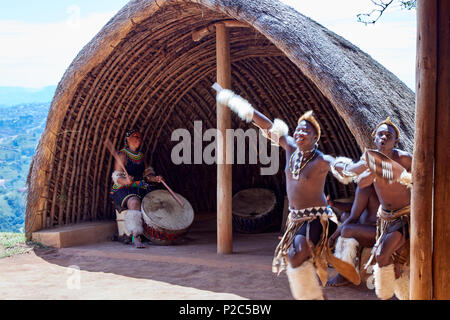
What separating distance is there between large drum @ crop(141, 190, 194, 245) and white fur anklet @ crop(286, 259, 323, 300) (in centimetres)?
337

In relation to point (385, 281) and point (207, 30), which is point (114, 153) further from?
point (385, 281)

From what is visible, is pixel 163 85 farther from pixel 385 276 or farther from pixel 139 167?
pixel 385 276

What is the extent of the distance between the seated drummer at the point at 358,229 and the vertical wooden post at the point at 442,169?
153cm

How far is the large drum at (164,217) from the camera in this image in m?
6.84

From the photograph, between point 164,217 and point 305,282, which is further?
point 164,217

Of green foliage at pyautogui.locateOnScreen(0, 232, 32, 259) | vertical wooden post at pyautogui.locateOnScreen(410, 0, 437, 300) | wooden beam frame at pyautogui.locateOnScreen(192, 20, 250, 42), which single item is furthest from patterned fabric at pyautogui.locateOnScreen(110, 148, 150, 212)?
vertical wooden post at pyautogui.locateOnScreen(410, 0, 437, 300)

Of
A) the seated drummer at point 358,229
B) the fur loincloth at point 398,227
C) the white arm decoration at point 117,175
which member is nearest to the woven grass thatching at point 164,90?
the white arm decoration at point 117,175

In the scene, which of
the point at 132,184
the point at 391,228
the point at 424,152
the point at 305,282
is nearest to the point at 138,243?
the point at 132,184

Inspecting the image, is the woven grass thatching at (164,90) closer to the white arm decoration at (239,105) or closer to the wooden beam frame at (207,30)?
the wooden beam frame at (207,30)

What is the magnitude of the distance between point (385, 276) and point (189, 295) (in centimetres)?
163

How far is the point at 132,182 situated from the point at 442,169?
4.90 metres

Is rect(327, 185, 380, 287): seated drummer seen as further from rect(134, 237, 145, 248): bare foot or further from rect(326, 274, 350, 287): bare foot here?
rect(134, 237, 145, 248): bare foot

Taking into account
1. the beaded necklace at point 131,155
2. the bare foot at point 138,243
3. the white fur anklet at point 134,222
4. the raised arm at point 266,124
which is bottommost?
the bare foot at point 138,243

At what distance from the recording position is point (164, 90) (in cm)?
778
